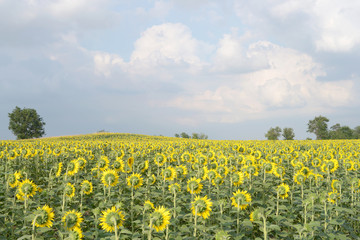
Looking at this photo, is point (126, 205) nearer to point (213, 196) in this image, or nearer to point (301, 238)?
point (213, 196)

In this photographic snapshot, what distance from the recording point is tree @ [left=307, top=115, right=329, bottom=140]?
287ft

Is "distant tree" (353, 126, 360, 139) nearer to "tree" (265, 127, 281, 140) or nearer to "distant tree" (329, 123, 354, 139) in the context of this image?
"distant tree" (329, 123, 354, 139)

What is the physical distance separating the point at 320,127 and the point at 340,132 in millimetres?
6731

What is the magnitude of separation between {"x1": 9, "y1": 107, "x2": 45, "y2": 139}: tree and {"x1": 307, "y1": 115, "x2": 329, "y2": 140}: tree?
83.2 metres

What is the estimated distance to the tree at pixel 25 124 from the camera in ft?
240

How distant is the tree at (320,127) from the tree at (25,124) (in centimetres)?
8320

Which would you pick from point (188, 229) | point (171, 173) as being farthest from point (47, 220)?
point (171, 173)

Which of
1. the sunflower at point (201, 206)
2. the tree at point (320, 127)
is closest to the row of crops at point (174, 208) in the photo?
the sunflower at point (201, 206)

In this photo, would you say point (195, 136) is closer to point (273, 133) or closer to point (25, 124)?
point (273, 133)

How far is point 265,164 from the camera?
8.05 meters

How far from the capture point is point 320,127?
8800 centimetres

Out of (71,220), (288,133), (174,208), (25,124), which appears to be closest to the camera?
(71,220)

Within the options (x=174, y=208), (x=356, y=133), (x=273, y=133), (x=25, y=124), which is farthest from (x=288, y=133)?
(x=174, y=208)

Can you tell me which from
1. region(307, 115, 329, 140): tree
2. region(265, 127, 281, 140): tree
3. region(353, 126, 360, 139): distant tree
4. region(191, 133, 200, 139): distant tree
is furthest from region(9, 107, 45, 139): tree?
region(353, 126, 360, 139): distant tree
